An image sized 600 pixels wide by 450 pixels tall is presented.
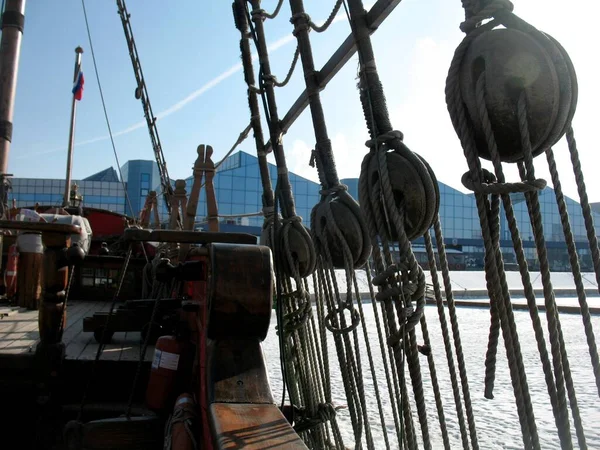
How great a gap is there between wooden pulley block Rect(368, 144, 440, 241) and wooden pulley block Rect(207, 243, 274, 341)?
57 cm

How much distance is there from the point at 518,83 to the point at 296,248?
1.76 metres

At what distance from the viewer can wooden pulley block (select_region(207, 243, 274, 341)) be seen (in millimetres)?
1700

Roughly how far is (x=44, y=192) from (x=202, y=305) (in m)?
38.2

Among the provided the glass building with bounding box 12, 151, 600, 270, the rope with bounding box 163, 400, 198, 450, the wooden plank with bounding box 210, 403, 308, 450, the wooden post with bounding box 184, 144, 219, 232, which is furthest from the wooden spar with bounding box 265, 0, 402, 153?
the glass building with bounding box 12, 151, 600, 270

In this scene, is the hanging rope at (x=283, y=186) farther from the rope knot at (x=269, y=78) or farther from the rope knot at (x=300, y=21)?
the rope knot at (x=300, y=21)

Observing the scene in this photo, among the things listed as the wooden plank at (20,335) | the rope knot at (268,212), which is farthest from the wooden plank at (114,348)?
the rope knot at (268,212)

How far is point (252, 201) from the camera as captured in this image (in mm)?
33219

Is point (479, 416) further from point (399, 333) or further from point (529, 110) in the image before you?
point (529, 110)

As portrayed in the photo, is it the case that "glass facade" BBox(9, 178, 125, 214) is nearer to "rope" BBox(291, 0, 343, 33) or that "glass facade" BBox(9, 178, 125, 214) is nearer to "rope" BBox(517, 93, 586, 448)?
"rope" BBox(291, 0, 343, 33)

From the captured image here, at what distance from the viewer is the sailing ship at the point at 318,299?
100 cm

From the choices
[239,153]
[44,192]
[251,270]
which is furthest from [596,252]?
[44,192]

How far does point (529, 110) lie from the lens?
3.17ft

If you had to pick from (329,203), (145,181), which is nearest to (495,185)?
(329,203)

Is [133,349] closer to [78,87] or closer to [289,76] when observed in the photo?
[289,76]
